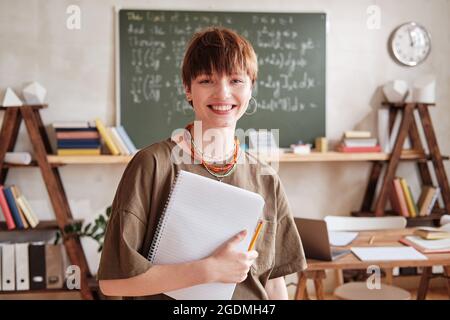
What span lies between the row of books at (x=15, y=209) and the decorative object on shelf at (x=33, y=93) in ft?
1.86

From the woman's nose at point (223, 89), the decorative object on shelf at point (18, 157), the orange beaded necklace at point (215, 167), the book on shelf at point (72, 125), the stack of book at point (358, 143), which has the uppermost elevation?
the woman's nose at point (223, 89)

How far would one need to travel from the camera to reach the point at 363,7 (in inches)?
153

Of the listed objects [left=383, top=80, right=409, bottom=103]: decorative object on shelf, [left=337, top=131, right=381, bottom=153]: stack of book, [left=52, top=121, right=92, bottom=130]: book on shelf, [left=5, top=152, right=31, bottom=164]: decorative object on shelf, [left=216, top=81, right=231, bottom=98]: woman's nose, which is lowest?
[left=5, top=152, right=31, bottom=164]: decorative object on shelf

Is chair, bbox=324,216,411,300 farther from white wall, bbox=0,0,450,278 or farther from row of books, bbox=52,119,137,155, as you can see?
row of books, bbox=52,119,137,155

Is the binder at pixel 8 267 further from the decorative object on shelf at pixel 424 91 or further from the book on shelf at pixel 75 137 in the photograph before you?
the decorative object on shelf at pixel 424 91

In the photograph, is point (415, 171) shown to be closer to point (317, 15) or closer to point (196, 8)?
point (317, 15)

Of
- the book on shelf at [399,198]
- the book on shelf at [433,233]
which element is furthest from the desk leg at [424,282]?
the book on shelf at [399,198]

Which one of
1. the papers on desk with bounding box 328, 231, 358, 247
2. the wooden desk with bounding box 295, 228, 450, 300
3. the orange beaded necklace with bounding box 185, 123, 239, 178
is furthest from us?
the papers on desk with bounding box 328, 231, 358, 247

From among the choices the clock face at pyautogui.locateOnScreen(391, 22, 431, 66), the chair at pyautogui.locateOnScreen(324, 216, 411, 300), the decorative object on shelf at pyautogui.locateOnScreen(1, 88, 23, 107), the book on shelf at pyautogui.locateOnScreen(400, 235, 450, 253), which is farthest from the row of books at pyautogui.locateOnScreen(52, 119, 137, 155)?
the clock face at pyautogui.locateOnScreen(391, 22, 431, 66)

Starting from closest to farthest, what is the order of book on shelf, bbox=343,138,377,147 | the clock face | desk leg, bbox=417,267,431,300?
1. desk leg, bbox=417,267,431,300
2. book on shelf, bbox=343,138,377,147
3. the clock face

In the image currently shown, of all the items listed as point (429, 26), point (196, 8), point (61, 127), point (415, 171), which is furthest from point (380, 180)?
point (61, 127)

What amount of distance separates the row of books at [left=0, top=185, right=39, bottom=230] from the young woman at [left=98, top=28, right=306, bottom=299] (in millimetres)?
2648

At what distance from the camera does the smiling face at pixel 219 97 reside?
1.02 meters

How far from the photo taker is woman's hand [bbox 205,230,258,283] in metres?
0.96
